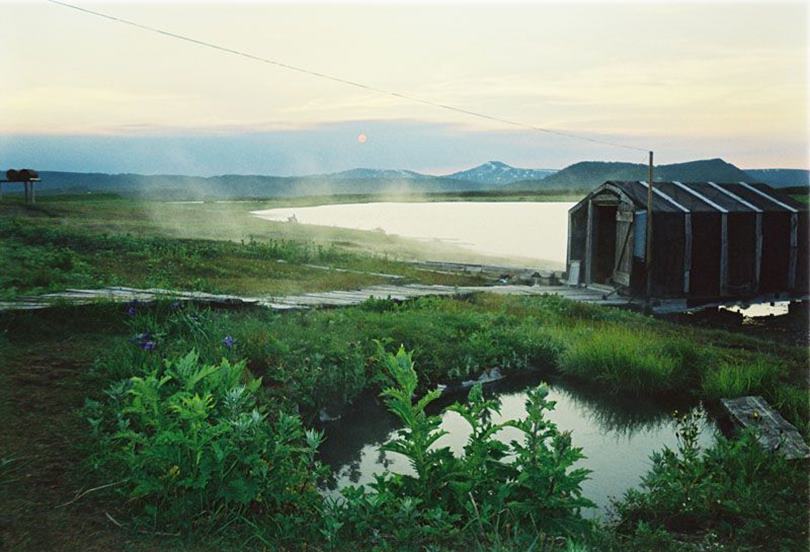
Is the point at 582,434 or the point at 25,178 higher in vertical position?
the point at 25,178

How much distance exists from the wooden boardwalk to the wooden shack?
1.05 meters

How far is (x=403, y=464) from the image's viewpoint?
6.11 metres

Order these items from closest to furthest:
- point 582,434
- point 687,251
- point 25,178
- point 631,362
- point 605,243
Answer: point 582,434, point 631,362, point 687,251, point 605,243, point 25,178

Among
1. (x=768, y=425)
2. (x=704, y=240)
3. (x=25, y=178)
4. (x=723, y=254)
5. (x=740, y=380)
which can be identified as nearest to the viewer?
(x=768, y=425)

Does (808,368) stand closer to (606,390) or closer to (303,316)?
(606,390)

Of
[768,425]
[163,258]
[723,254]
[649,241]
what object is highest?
[649,241]

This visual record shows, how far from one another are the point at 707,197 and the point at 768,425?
416 inches

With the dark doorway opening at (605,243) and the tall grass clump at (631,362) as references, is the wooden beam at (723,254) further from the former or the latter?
the tall grass clump at (631,362)

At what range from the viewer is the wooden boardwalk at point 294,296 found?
7039 millimetres

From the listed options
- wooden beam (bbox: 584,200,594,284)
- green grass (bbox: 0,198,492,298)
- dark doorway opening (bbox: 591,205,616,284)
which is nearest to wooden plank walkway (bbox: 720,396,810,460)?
green grass (bbox: 0,198,492,298)

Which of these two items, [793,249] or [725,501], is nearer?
[725,501]

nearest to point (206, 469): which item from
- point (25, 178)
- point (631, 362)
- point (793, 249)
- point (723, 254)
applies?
point (631, 362)

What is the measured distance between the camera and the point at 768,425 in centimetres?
652

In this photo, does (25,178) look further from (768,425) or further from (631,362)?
(768,425)
